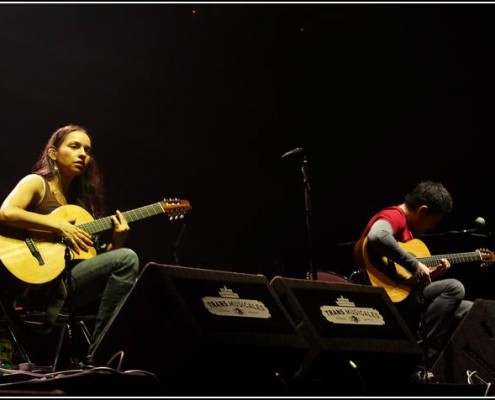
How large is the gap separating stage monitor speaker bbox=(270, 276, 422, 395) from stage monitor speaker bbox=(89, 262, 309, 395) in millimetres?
121

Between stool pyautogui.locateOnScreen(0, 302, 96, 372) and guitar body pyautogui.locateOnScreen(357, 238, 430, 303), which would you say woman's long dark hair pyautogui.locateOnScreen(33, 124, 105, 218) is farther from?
guitar body pyautogui.locateOnScreen(357, 238, 430, 303)

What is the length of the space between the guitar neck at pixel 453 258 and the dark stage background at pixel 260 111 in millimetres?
809

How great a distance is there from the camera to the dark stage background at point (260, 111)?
5.93m

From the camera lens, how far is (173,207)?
4430 millimetres

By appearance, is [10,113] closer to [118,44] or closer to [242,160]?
[118,44]

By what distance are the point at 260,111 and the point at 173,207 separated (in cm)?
276

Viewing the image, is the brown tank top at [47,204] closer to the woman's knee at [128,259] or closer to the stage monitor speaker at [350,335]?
the woman's knee at [128,259]

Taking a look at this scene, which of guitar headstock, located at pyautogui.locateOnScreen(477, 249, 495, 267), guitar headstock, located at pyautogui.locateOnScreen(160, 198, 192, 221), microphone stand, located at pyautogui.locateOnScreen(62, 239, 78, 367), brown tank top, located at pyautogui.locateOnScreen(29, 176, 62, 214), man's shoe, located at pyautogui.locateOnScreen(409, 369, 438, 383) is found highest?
brown tank top, located at pyautogui.locateOnScreen(29, 176, 62, 214)

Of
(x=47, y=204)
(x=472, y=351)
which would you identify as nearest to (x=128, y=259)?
(x=47, y=204)

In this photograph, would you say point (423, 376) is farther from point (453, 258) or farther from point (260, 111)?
point (260, 111)

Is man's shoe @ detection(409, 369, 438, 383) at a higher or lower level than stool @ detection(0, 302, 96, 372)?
lower

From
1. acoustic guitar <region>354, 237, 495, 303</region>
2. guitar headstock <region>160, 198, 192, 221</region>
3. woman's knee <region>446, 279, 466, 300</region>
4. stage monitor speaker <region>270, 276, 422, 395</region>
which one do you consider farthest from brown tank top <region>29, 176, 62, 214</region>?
woman's knee <region>446, 279, 466, 300</region>

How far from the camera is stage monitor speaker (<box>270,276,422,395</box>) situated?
8.95 ft

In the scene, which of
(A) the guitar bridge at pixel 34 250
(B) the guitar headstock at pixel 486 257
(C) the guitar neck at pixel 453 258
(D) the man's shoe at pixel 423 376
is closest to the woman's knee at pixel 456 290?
(C) the guitar neck at pixel 453 258
